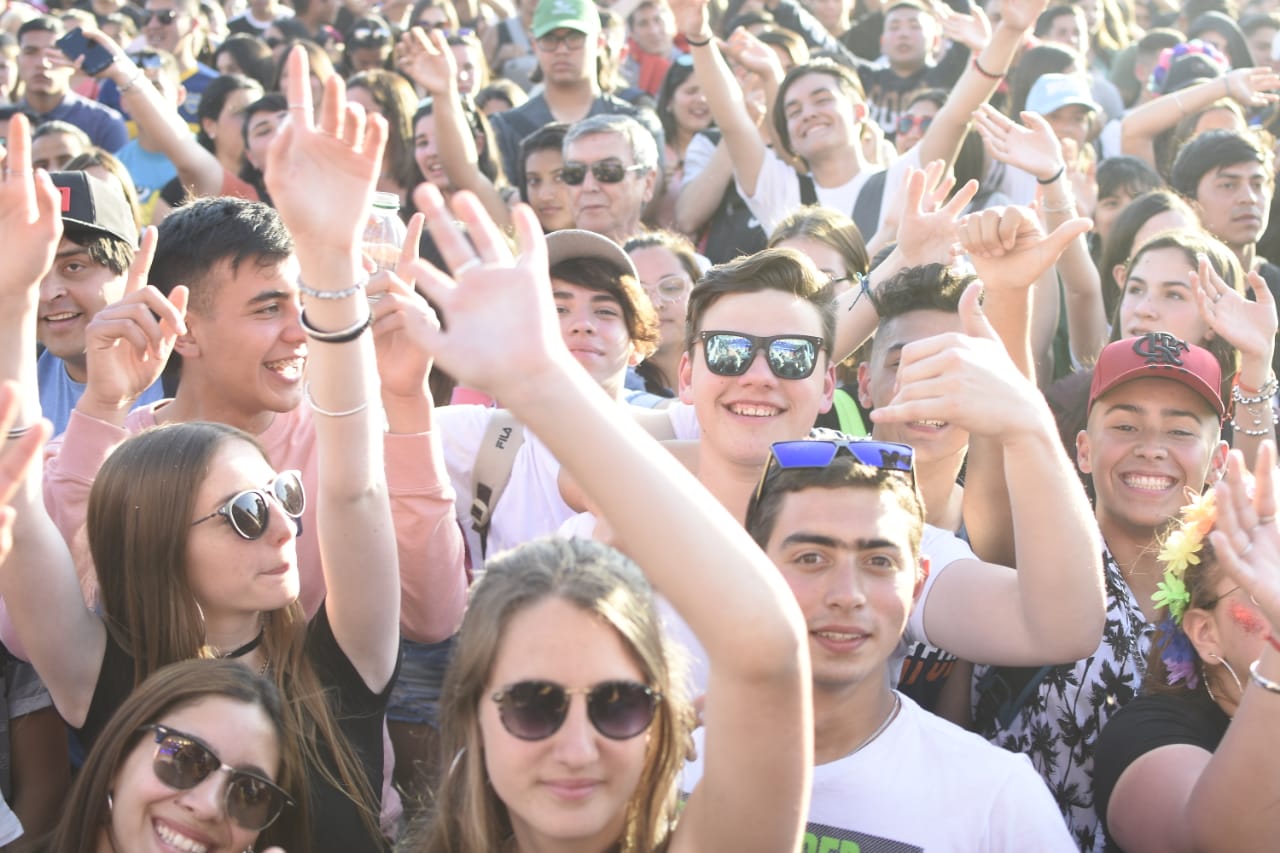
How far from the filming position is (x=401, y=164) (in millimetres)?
6613

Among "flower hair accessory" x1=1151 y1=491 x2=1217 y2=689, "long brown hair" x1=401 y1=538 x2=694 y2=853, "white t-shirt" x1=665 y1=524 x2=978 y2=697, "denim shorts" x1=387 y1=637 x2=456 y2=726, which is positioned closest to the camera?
"long brown hair" x1=401 y1=538 x2=694 y2=853

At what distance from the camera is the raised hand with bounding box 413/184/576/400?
68.2 inches

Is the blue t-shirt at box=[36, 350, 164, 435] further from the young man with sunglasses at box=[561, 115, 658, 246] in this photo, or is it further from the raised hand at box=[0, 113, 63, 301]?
the young man with sunglasses at box=[561, 115, 658, 246]

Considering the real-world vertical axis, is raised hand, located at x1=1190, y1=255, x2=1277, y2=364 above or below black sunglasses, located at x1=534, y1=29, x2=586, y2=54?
below

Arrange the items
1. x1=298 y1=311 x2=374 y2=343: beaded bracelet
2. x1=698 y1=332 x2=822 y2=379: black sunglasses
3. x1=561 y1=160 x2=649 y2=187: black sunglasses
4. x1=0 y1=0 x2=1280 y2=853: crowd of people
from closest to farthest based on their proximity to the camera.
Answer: x1=0 y1=0 x2=1280 y2=853: crowd of people, x1=298 y1=311 x2=374 y2=343: beaded bracelet, x1=698 y1=332 x2=822 y2=379: black sunglasses, x1=561 y1=160 x2=649 y2=187: black sunglasses

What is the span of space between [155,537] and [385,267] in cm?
93

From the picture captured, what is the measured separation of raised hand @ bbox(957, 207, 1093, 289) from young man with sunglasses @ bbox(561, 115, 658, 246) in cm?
238

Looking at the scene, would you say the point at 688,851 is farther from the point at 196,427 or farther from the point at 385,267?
the point at 385,267

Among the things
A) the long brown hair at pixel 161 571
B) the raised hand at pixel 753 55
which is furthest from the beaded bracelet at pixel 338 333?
the raised hand at pixel 753 55

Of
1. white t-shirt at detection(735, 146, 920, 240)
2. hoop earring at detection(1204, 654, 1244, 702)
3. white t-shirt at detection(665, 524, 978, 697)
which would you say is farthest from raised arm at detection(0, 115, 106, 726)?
white t-shirt at detection(735, 146, 920, 240)

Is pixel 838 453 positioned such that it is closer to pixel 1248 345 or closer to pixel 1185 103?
pixel 1248 345

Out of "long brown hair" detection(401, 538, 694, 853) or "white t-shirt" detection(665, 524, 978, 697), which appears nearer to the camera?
"long brown hair" detection(401, 538, 694, 853)

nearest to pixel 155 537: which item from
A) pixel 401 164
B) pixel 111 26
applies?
pixel 401 164

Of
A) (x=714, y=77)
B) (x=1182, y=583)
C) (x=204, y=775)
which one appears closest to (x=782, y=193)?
(x=714, y=77)
